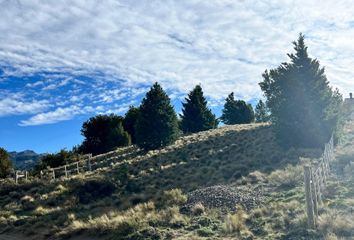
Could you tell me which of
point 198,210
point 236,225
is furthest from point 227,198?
point 236,225

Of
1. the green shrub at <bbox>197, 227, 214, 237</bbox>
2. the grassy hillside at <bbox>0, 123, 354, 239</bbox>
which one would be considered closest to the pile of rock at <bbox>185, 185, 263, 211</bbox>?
the grassy hillside at <bbox>0, 123, 354, 239</bbox>

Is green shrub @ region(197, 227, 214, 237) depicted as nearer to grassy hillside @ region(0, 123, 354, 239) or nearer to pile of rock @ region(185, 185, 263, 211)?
grassy hillside @ region(0, 123, 354, 239)

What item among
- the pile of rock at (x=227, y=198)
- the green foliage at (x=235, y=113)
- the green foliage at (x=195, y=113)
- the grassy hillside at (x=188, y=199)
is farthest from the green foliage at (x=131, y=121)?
the pile of rock at (x=227, y=198)

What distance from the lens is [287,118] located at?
34.9 m

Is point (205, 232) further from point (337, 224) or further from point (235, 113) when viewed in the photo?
point (235, 113)

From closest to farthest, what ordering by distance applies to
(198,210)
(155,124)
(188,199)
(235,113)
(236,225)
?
(236,225)
(198,210)
(188,199)
(155,124)
(235,113)

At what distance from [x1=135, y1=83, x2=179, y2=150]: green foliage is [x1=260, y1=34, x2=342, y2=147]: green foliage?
1144cm

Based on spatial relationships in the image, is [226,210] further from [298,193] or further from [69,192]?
[69,192]

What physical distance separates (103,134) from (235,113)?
2665 centimetres

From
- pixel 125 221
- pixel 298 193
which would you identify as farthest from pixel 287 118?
pixel 125 221

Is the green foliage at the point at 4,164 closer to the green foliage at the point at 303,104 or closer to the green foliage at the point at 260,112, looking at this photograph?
the green foliage at the point at 303,104

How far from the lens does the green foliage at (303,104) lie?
110ft

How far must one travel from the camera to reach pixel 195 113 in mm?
61531

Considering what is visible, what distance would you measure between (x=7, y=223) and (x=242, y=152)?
73.1ft
